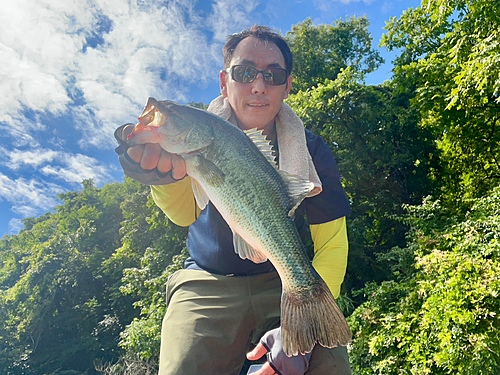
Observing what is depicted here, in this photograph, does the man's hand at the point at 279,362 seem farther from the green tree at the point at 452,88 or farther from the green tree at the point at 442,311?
the green tree at the point at 452,88

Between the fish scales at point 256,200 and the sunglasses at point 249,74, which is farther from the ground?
the sunglasses at point 249,74

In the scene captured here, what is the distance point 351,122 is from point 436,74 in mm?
3072

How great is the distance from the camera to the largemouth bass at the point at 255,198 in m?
1.37

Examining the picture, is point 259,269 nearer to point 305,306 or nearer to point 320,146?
point 305,306

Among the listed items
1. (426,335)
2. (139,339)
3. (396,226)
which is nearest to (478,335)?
(426,335)

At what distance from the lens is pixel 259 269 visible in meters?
2.15

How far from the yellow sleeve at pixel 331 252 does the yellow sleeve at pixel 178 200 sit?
2.85 ft

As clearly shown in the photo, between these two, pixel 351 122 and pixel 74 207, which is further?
pixel 74 207

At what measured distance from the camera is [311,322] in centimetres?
137

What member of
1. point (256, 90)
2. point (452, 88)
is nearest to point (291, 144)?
point (256, 90)

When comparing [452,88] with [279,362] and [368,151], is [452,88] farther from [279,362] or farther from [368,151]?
[279,362]

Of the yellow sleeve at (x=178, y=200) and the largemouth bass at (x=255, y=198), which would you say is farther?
the yellow sleeve at (x=178, y=200)

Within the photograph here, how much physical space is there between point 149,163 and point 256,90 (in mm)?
840

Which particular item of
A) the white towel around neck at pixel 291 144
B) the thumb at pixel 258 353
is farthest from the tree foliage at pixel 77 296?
the thumb at pixel 258 353
